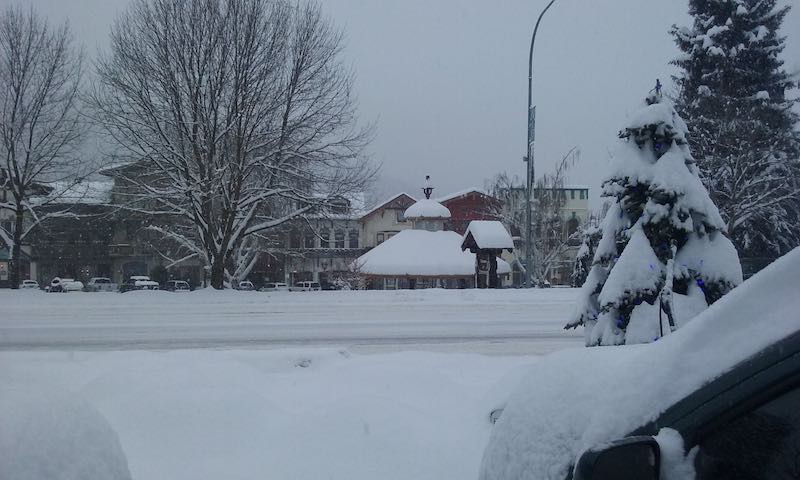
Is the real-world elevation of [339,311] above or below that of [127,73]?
below

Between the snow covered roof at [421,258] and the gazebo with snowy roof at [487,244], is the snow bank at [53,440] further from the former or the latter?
the snow covered roof at [421,258]

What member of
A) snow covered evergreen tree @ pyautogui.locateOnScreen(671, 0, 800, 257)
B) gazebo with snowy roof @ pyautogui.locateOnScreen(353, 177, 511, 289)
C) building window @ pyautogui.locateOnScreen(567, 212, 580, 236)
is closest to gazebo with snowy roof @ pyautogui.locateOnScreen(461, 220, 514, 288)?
gazebo with snowy roof @ pyautogui.locateOnScreen(353, 177, 511, 289)

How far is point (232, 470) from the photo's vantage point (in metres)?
4.82

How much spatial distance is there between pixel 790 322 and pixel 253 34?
810 inches

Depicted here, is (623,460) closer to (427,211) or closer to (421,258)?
(421,258)

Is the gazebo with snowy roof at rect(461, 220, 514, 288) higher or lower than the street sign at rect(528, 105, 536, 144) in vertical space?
lower

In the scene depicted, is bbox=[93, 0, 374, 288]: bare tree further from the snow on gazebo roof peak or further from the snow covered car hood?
the snow covered car hood

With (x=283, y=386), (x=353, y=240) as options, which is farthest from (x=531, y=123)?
(x=353, y=240)

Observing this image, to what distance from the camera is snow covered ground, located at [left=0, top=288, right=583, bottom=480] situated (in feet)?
16.1

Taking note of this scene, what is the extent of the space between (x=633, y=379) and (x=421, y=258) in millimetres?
28218

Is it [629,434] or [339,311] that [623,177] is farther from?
[339,311]

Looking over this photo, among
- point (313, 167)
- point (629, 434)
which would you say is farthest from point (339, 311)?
point (629, 434)

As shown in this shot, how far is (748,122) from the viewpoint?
763 centimetres

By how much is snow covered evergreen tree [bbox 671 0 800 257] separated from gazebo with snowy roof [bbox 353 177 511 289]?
18869 millimetres
